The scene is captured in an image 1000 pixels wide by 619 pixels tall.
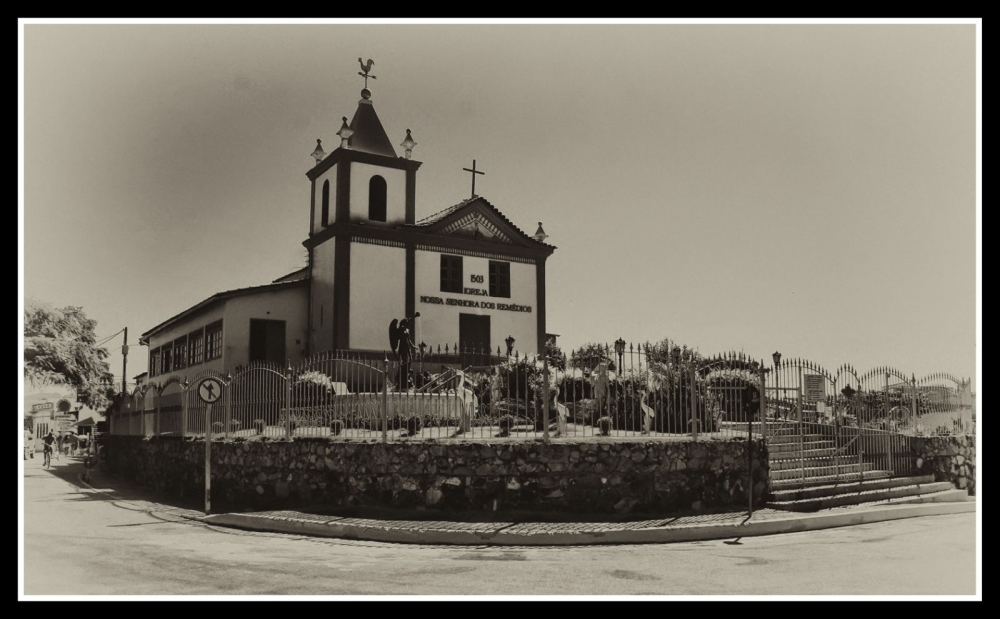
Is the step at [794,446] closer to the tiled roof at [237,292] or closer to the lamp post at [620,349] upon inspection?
the lamp post at [620,349]

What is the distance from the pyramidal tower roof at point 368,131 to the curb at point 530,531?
17097mm

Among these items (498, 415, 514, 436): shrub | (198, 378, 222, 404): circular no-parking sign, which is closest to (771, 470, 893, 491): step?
(498, 415, 514, 436): shrub

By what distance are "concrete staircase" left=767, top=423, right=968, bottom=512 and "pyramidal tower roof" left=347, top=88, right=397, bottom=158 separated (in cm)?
1704

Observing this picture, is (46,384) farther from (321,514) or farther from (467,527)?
(467,527)

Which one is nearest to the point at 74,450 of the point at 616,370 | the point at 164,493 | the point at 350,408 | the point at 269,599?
the point at 164,493

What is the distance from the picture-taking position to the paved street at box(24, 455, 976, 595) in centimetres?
864

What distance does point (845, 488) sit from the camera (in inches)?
586

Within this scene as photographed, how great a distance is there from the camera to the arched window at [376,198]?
27.8m

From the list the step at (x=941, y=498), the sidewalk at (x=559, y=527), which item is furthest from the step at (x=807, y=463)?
the sidewalk at (x=559, y=527)

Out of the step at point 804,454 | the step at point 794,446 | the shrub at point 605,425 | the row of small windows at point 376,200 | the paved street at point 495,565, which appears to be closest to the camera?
the paved street at point 495,565

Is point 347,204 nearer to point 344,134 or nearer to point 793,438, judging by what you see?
point 344,134

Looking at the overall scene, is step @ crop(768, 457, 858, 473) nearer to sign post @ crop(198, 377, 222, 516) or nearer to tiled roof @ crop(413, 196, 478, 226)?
sign post @ crop(198, 377, 222, 516)

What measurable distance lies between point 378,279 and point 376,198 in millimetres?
2788

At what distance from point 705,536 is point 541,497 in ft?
8.10
